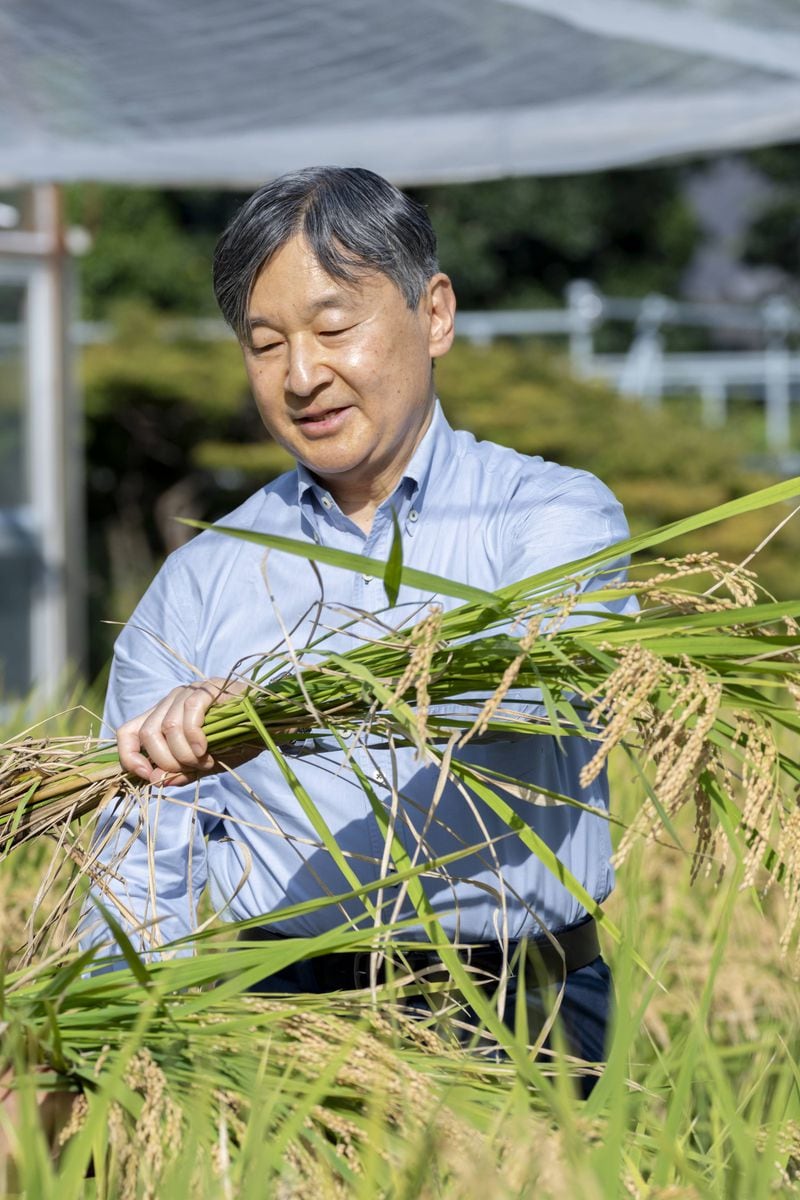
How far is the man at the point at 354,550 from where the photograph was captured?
1.57m

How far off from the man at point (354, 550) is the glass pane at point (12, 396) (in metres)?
4.44

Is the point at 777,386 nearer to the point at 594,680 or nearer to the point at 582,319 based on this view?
the point at 582,319

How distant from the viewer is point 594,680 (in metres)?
1.25

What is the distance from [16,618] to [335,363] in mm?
4682

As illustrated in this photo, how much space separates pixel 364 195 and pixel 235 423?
861 cm

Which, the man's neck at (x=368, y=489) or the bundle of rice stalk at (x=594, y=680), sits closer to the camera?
the bundle of rice stalk at (x=594, y=680)

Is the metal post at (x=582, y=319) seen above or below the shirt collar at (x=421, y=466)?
above

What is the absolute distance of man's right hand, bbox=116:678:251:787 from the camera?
1.32m

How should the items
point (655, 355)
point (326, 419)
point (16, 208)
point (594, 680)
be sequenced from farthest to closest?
point (655, 355) < point (16, 208) < point (326, 419) < point (594, 680)

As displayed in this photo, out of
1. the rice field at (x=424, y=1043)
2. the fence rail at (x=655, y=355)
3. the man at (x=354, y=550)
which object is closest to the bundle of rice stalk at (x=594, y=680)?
the rice field at (x=424, y=1043)

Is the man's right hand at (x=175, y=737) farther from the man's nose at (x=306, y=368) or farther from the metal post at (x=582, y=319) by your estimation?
the metal post at (x=582, y=319)

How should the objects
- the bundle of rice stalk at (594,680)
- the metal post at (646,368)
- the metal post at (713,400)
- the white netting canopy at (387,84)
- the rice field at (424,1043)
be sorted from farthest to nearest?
1. the metal post at (713,400)
2. the metal post at (646,368)
3. the white netting canopy at (387,84)
4. the bundle of rice stalk at (594,680)
5. the rice field at (424,1043)

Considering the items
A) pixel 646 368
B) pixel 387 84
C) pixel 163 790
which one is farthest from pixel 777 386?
pixel 163 790

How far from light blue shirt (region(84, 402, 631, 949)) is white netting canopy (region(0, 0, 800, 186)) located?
154cm
